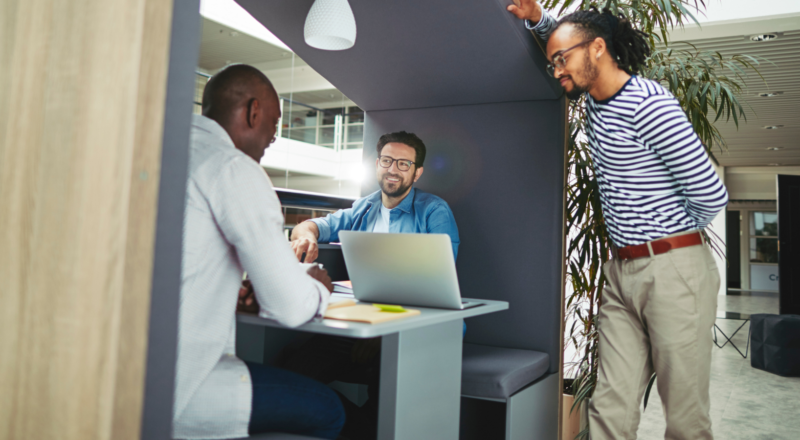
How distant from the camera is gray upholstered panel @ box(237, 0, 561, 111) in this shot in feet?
6.28

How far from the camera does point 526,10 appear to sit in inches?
74.9

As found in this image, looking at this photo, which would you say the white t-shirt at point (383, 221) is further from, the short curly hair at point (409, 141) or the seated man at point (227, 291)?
the seated man at point (227, 291)

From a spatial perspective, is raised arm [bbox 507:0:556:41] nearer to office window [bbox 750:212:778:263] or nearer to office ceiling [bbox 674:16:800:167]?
office ceiling [bbox 674:16:800:167]

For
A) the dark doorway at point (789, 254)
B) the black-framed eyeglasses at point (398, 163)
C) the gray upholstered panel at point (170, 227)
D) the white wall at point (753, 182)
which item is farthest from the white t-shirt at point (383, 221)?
the white wall at point (753, 182)

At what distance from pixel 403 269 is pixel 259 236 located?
50cm

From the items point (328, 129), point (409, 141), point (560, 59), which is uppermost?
point (328, 129)

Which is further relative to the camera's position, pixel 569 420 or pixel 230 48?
pixel 230 48

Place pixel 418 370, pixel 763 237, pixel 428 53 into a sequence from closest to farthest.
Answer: pixel 418 370 → pixel 428 53 → pixel 763 237

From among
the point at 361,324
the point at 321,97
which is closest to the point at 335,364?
the point at 361,324

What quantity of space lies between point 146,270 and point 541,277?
181 centimetres

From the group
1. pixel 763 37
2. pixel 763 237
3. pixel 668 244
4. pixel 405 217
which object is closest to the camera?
pixel 668 244

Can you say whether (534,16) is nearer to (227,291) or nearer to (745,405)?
(227,291)

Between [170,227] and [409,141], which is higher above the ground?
[409,141]

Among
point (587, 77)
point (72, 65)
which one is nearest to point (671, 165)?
point (587, 77)
